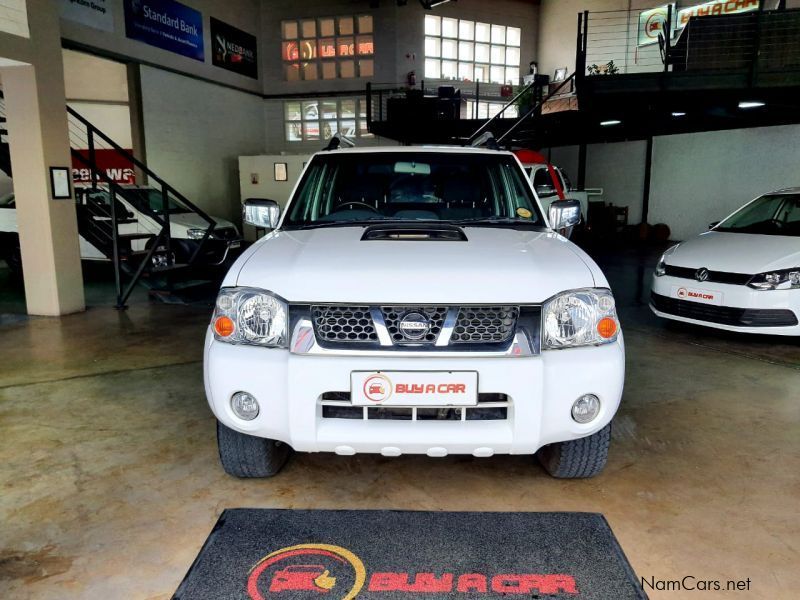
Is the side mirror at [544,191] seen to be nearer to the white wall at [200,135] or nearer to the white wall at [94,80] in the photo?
the white wall at [200,135]

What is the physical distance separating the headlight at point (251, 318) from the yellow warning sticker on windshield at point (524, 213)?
5.17 feet

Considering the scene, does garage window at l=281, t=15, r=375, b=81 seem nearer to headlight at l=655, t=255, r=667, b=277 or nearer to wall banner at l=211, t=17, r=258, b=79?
wall banner at l=211, t=17, r=258, b=79

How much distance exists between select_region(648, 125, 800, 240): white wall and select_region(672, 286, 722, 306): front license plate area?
842 centimetres

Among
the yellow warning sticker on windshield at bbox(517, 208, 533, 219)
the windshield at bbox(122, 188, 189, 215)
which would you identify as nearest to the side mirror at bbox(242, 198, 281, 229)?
→ the yellow warning sticker on windshield at bbox(517, 208, 533, 219)

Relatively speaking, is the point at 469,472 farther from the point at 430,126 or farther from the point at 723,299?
the point at 430,126

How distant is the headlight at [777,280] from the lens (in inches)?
194

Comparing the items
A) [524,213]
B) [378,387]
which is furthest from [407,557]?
[524,213]

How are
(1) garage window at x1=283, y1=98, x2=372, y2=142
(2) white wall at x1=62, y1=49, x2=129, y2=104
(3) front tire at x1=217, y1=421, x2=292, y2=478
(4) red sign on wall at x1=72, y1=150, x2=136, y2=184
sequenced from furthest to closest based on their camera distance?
(1) garage window at x1=283, y1=98, x2=372, y2=142 < (2) white wall at x1=62, y1=49, x2=129, y2=104 < (4) red sign on wall at x1=72, y1=150, x2=136, y2=184 < (3) front tire at x1=217, y1=421, x2=292, y2=478

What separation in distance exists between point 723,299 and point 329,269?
4101 mm

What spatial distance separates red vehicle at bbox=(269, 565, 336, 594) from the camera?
6.75 feet

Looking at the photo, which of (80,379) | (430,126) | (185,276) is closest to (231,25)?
(430,126)

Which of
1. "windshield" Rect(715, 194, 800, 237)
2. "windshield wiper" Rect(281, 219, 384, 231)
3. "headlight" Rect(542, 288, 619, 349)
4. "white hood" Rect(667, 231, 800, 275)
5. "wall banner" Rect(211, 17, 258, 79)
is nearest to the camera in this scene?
"headlight" Rect(542, 288, 619, 349)

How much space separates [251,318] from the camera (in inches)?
94.7

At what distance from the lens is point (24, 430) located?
346 centimetres
